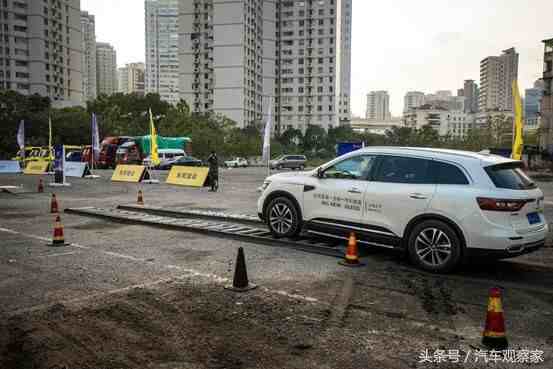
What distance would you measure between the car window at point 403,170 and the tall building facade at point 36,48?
117604 mm

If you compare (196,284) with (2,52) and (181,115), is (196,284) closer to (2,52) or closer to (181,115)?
(181,115)

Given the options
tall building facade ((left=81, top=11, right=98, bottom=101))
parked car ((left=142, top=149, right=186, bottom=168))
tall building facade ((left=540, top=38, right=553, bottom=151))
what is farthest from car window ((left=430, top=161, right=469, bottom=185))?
tall building facade ((left=81, top=11, right=98, bottom=101))

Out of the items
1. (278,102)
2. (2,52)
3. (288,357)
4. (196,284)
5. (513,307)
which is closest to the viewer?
(288,357)

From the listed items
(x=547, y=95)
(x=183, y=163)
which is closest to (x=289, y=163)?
(x=183, y=163)

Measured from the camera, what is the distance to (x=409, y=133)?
323 feet

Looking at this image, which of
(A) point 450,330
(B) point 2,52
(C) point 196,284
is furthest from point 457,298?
(B) point 2,52

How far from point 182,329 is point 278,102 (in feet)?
461

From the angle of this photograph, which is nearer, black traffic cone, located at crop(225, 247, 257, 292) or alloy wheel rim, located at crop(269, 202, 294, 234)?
black traffic cone, located at crop(225, 247, 257, 292)

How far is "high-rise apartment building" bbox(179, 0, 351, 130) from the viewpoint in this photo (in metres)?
120

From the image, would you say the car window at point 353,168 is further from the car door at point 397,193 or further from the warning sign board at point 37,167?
the warning sign board at point 37,167

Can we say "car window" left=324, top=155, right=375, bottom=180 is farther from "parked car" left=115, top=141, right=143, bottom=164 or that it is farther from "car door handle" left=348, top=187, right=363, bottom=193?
"parked car" left=115, top=141, right=143, bottom=164

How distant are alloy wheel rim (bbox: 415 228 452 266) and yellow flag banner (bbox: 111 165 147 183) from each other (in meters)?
21.1

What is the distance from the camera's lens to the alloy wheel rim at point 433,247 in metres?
6.73

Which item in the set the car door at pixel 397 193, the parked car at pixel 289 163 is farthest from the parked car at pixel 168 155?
the car door at pixel 397 193
